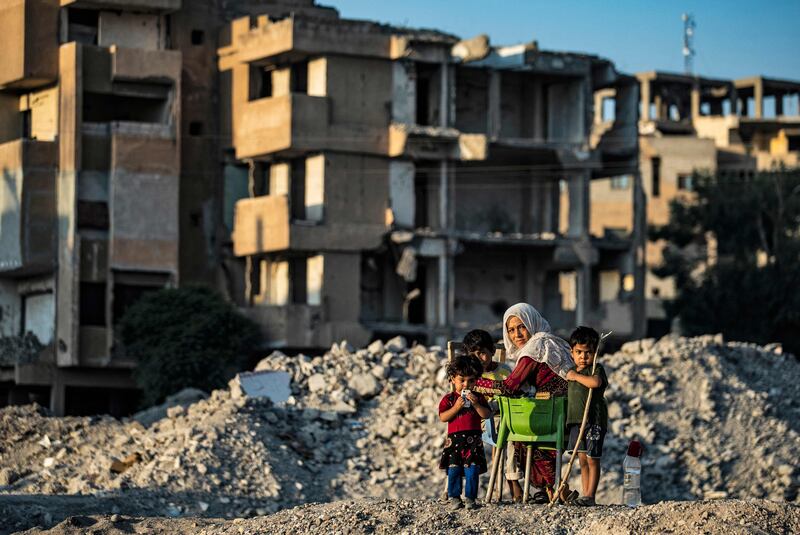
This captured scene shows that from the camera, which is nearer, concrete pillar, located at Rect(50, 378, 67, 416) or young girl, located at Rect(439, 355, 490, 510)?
young girl, located at Rect(439, 355, 490, 510)

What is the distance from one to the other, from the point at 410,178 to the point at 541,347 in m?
33.2

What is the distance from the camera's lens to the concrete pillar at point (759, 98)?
76.3m

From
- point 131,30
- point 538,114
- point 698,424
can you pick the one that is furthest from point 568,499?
point 538,114

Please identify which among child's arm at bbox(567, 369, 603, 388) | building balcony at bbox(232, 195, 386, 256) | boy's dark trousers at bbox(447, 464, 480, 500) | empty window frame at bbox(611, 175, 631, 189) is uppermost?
empty window frame at bbox(611, 175, 631, 189)

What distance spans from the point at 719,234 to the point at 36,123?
843 inches

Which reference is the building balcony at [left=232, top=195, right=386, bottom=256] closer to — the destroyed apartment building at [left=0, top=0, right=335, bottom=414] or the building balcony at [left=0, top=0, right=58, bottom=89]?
the destroyed apartment building at [left=0, top=0, right=335, bottom=414]

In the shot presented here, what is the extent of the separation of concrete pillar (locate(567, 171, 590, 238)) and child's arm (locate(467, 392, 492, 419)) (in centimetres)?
3506

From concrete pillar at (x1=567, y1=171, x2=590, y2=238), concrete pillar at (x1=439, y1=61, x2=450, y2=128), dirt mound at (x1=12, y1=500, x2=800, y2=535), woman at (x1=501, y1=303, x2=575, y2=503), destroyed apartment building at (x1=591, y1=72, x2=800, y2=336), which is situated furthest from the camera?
destroyed apartment building at (x1=591, y1=72, x2=800, y2=336)

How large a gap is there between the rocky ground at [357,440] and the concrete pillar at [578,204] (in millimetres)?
16495

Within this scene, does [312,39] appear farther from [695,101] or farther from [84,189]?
[695,101]

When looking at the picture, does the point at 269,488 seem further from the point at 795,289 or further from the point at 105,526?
the point at 795,289

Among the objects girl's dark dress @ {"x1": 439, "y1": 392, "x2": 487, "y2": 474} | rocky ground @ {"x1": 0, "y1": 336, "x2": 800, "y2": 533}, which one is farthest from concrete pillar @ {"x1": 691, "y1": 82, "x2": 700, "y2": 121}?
girl's dark dress @ {"x1": 439, "y1": 392, "x2": 487, "y2": 474}

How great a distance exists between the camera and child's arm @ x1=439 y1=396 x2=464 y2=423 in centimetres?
1588

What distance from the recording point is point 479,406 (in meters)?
15.9
